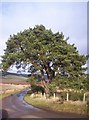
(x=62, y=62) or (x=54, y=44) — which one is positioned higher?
(x=54, y=44)

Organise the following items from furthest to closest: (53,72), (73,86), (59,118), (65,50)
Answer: (53,72)
(65,50)
(73,86)
(59,118)

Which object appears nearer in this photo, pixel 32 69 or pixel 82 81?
pixel 82 81

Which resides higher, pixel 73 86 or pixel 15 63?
pixel 15 63

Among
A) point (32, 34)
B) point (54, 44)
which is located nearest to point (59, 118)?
point (54, 44)

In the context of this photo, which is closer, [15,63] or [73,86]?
[73,86]

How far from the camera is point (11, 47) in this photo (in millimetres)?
47375

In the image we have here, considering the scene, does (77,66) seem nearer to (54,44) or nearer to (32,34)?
(54,44)

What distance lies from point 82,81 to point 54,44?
793cm

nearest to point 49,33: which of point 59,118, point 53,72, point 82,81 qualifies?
point 53,72

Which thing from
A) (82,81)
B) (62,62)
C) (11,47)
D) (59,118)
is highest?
(11,47)

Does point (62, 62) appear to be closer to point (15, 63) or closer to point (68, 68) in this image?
point (68, 68)

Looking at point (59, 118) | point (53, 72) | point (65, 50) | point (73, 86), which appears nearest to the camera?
point (59, 118)

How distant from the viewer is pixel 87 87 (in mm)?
40094

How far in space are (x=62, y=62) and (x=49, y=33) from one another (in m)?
7.54
